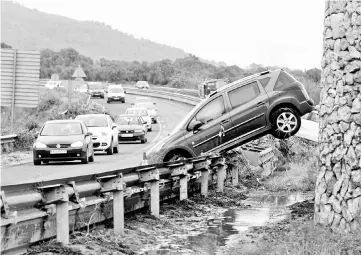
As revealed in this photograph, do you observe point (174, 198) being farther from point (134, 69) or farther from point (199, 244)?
point (134, 69)

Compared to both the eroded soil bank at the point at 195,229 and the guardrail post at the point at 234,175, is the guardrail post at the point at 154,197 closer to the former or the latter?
the eroded soil bank at the point at 195,229

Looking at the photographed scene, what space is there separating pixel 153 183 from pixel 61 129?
1454 centimetres

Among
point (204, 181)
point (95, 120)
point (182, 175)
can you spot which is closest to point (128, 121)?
point (95, 120)

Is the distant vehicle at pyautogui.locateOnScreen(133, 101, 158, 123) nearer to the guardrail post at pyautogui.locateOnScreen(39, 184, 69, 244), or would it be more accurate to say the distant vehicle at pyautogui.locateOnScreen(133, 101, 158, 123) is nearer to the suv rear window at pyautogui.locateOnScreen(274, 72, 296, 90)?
the suv rear window at pyautogui.locateOnScreen(274, 72, 296, 90)

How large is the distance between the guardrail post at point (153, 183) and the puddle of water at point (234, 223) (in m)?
0.96

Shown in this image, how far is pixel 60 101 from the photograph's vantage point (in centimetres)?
5941

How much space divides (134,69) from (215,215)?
106142 millimetres

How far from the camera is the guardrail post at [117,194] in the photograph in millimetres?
12016

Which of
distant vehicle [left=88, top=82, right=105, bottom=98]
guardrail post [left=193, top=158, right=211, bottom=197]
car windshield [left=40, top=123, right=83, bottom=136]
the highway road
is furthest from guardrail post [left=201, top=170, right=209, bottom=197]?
distant vehicle [left=88, top=82, right=105, bottom=98]

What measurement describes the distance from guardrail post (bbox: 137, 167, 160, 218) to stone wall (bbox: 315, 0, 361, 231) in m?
3.08

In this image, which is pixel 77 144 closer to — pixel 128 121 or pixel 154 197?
pixel 154 197

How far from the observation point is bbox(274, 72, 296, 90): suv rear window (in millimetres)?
20969

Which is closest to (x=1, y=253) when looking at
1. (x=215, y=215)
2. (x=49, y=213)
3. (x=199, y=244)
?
(x=49, y=213)

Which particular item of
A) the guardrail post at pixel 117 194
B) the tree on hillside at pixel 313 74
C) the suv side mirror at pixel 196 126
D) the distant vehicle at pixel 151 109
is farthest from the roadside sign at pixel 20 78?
the tree on hillside at pixel 313 74
